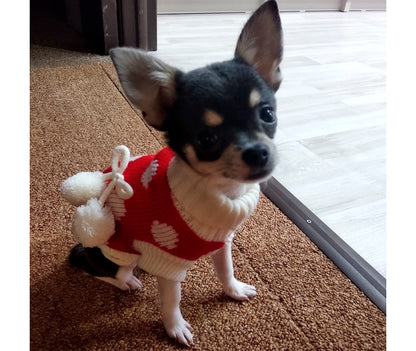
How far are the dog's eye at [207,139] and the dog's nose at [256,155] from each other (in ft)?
0.20

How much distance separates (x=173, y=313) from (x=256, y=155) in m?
0.44

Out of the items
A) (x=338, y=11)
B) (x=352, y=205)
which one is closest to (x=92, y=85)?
(x=352, y=205)

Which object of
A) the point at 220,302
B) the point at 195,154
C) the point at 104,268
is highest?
the point at 195,154

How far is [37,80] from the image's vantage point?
1.99 meters

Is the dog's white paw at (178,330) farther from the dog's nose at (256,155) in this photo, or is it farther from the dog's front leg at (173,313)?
the dog's nose at (256,155)

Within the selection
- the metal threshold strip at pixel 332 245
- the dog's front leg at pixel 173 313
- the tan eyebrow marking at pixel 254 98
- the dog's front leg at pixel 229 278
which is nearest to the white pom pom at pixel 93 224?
the dog's front leg at pixel 173 313

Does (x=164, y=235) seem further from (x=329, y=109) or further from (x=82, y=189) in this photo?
(x=329, y=109)

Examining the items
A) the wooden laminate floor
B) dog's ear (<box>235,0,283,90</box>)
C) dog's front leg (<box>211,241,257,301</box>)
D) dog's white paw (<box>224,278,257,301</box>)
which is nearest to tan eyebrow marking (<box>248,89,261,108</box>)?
dog's ear (<box>235,0,283,90</box>)

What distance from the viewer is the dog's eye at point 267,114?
2.48 feet

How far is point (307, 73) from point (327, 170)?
1008 mm

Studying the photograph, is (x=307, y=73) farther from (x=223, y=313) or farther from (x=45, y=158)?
(x=223, y=313)

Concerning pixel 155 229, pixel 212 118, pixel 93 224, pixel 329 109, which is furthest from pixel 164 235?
pixel 329 109

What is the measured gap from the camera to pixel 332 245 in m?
1.19

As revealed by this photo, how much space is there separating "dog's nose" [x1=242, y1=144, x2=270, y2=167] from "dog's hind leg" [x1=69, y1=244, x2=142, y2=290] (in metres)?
0.41
